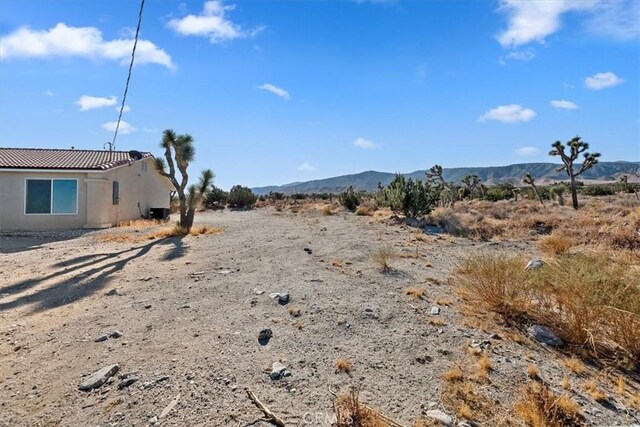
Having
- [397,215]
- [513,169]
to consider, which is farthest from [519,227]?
[513,169]

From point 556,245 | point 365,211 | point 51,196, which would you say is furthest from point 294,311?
point 365,211

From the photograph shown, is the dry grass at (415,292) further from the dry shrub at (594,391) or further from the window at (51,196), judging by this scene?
the window at (51,196)

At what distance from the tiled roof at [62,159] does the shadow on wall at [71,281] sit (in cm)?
786

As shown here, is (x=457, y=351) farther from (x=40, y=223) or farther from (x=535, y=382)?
(x=40, y=223)

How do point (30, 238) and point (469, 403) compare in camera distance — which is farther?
point (30, 238)

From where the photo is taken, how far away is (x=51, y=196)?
50.4 feet

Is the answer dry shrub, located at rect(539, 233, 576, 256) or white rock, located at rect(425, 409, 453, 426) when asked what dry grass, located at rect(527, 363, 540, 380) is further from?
dry shrub, located at rect(539, 233, 576, 256)

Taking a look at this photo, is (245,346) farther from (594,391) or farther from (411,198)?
(411,198)

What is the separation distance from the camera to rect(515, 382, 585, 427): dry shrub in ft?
9.27

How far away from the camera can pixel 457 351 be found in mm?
3912

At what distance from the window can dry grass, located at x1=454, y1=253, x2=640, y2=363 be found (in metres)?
15.6

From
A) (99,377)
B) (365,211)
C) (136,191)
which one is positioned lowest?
(99,377)

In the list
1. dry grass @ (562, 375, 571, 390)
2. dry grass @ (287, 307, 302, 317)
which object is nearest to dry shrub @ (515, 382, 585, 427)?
dry grass @ (562, 375, 571, 390)

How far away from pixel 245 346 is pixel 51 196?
15001 millimetres
